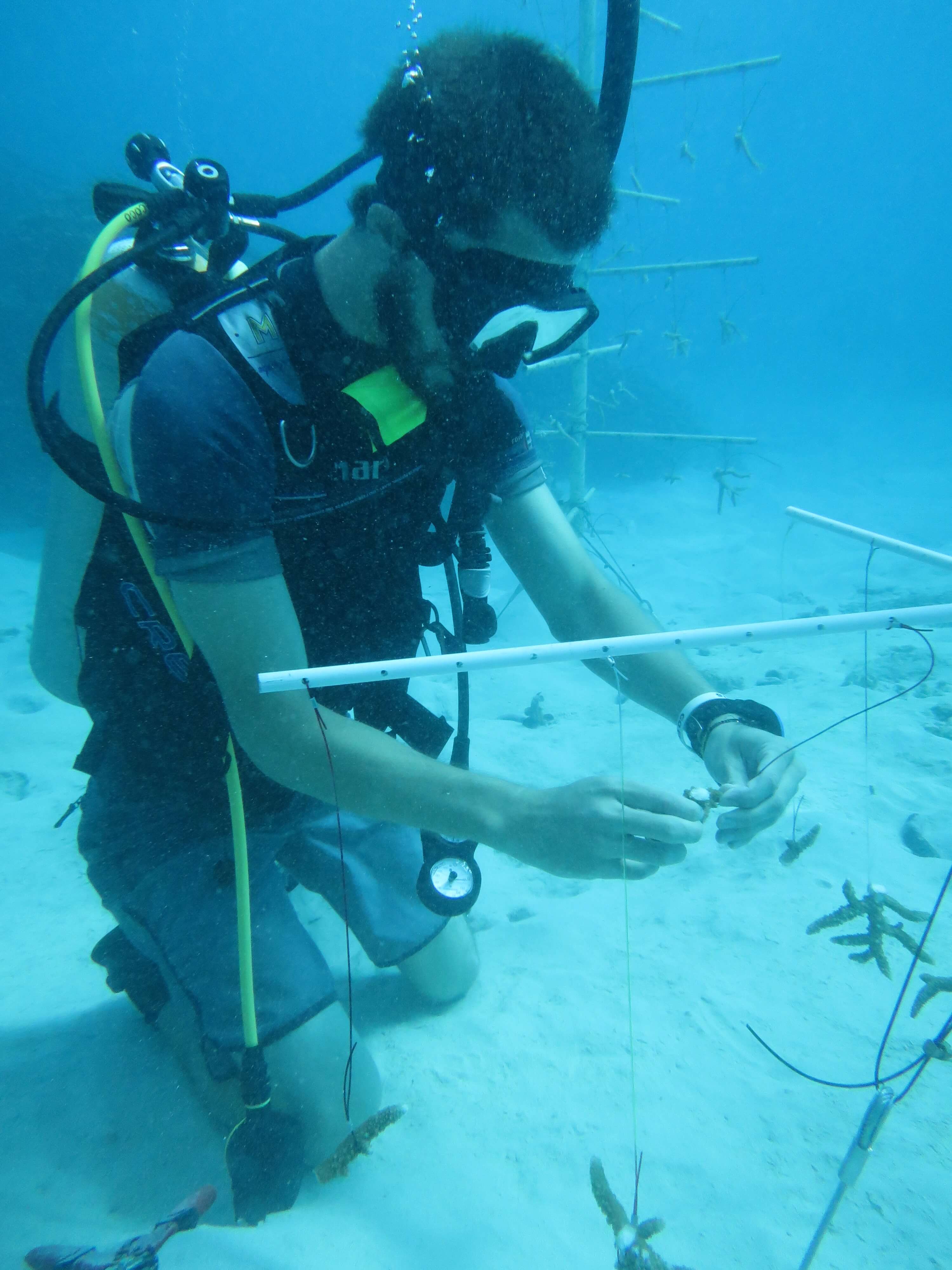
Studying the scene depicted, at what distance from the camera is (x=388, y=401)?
68.4 inches

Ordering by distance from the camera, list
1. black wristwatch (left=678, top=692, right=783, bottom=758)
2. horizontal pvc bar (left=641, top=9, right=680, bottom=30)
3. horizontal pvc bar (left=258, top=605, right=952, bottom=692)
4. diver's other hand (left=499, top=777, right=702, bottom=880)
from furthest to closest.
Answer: horizontal pvc bar (left=641, top=9, right=680, bottom=30), black wristwatch (left=678, top=692, right=783, bottom=758), diver's other hand (left=499, top=777, right=702, bottom=880), horizontal pvc bar (left=258, top=605, right=952, bottom=692)

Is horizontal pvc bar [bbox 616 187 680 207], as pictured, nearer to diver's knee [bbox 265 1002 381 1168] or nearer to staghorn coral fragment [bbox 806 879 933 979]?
staghorn coral fragment [bbox 806 879 933 979]

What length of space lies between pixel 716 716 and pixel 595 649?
886 millimetres

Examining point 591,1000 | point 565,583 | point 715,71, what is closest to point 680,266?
point 715,71

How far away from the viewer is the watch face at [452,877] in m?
2.04

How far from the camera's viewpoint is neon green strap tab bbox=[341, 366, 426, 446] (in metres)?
1.71

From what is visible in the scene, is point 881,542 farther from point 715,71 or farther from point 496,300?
point 715,71

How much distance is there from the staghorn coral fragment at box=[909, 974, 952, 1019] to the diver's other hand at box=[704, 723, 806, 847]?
1.61 m

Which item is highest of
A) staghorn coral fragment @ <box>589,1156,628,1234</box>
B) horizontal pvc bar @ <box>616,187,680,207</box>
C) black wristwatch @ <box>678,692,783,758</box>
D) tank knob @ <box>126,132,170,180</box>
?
horizontal pvc bar @ <box>616,187,680,207</box>

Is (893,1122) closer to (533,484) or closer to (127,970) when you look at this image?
(533,484)

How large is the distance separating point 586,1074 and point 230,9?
123256mm

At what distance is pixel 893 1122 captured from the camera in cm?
230

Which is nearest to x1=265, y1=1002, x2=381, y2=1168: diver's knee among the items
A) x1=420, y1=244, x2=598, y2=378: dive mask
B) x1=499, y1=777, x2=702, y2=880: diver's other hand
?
x1=499, y1=777, x2=702, y2=880: diver's other hand

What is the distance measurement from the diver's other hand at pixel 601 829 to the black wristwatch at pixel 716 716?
590 mm
